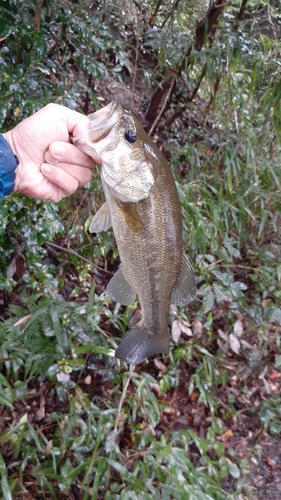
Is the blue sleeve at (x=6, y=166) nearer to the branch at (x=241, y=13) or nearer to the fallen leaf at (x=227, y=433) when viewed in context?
the branch at (x=241, y=13)

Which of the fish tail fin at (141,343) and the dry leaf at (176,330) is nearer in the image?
the fish tail fin at (141,343)

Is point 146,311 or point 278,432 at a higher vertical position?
point 146,311

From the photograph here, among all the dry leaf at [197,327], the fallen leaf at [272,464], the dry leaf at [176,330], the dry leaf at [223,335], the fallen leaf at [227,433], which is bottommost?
the fallen leaf at [272,464]

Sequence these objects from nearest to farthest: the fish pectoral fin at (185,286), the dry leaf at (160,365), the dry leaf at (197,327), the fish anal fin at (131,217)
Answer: the fish anal fin at (131,217)
the fish pectoral fin at (185,286)
the dry leaf at (160,365)
the dry leaf at (197,327)

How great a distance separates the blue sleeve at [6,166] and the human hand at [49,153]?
103mm

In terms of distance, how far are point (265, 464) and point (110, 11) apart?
3826 millimetres

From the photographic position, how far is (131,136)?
146cm

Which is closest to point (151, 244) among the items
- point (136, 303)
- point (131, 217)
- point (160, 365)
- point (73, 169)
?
point (131, 217)

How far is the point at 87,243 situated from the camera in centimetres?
Answer: 298

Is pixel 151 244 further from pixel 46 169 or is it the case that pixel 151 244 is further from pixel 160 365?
pixel 160 365

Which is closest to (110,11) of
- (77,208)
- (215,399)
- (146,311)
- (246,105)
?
(246,105)

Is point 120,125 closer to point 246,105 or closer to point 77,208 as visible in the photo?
point 77,208

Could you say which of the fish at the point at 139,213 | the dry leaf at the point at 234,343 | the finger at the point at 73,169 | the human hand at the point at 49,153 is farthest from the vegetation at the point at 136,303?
the fish at the point at 139,213

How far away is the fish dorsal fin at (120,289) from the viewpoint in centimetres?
173
